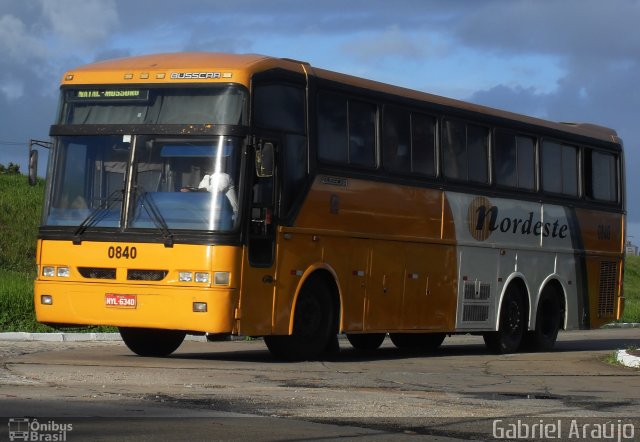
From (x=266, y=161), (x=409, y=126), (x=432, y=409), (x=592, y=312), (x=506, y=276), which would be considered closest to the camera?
(x=432, y=409)

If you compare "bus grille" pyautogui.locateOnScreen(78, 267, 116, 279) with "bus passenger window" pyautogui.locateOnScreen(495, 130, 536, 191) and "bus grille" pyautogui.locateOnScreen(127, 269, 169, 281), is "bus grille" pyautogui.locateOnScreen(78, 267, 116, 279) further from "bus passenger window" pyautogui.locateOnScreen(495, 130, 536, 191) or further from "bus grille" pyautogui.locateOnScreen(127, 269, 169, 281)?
"bus passenger window" pyautogui.locateOnScreen(495, 130, 536, 191)

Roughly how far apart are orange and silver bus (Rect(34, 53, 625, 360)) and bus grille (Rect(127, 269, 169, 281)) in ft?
0.05

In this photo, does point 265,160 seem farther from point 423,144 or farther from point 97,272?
point 423,144

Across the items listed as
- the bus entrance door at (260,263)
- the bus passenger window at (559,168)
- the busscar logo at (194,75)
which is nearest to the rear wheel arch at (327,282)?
the bus entrance door at (260,263)

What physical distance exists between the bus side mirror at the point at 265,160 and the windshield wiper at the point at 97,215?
1674 millimetres

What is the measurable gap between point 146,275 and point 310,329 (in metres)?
2.43

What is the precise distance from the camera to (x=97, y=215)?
1581cm

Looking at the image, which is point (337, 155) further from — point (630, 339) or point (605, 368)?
point (630, 339)

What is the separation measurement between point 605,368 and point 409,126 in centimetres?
437

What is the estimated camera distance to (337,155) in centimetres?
1722

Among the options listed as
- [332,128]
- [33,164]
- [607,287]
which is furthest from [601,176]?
[33,164]

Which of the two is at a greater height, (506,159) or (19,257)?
(506,159)

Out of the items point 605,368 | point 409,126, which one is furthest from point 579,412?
point 409,126

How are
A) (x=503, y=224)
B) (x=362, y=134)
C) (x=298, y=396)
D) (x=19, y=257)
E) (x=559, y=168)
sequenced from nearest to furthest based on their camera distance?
(x=298, y=396) < (x=362, y=134) < (x=503, y=224) < (x=559, y=168) < (x=19, y=257)
